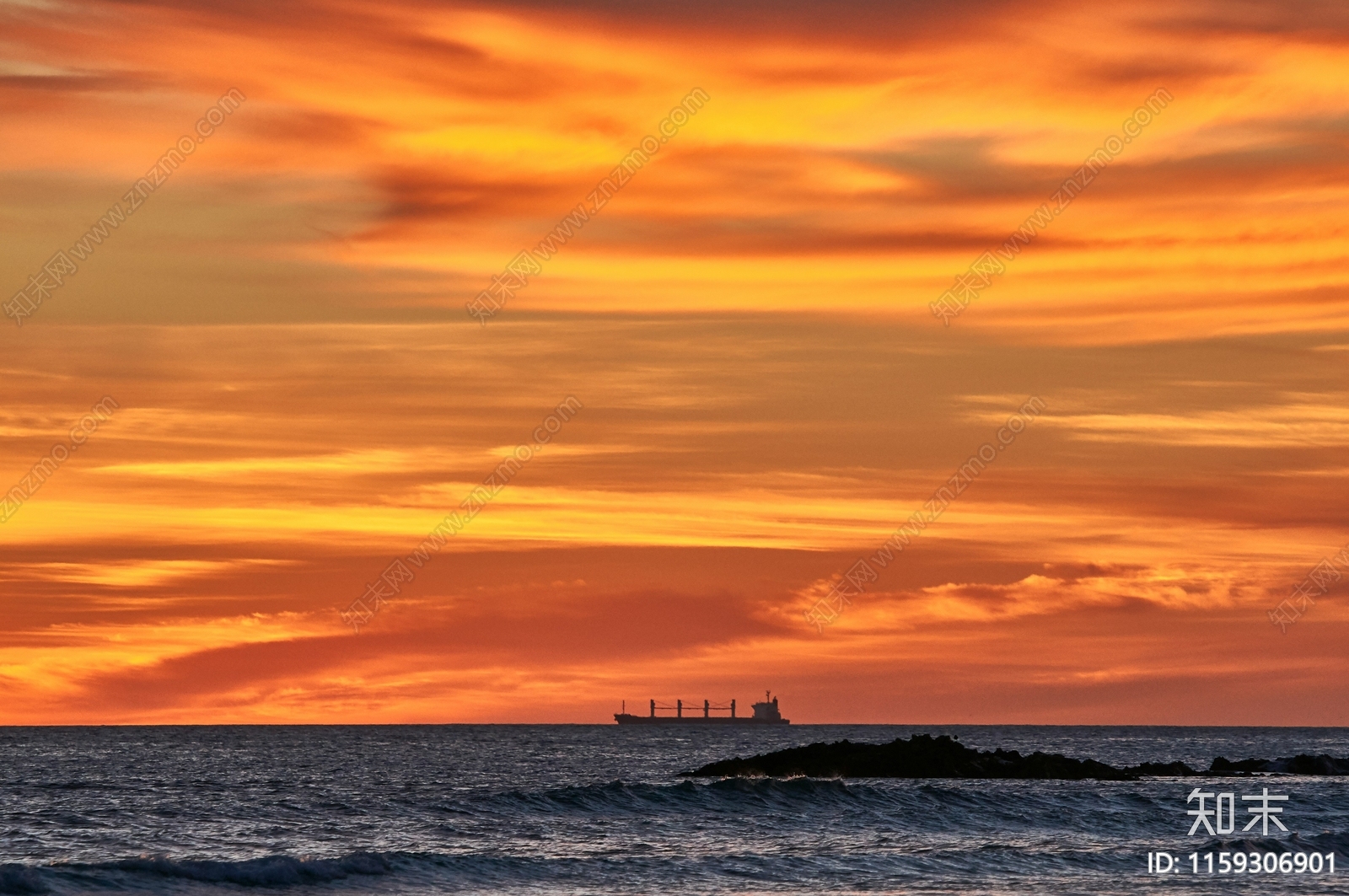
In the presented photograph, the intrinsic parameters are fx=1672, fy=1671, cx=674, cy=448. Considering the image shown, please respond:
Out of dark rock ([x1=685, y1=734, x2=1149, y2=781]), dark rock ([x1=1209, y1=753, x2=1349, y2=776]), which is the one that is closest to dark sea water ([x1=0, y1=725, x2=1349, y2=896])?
dark rock ([x1=685, y1=734, x2=1149, y2=781])

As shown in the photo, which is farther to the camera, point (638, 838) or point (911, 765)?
Result: point (911, 765)

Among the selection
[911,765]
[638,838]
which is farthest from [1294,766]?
[638,838]

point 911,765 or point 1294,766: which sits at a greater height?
point 911,765

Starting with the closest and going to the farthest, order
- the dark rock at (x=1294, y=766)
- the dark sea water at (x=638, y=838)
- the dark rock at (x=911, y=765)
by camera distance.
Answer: the dark sea water at (x=638, y=838) < the dark rock at (x=911, y=765) < the dark rock at (x=1294, y=766)

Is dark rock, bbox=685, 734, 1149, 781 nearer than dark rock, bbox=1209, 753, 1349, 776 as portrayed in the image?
Yes

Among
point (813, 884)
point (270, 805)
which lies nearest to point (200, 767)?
point (270, 805)

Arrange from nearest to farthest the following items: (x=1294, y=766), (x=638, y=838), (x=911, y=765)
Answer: (x=638, y=838) → (x=911, y=765) → (x=1294, y=766)

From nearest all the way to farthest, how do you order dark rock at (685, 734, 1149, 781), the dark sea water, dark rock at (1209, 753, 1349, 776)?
1. the dark sea water
2. dark rock at (685, 734, 1149, 781)
3. dark rock at (1209, 753, 1349, 776)

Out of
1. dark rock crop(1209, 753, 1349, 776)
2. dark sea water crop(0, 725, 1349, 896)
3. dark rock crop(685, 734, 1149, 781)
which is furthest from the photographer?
dark rock crop(1209, 753, 1349, 776)

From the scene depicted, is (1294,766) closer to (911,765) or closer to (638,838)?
(911,765)

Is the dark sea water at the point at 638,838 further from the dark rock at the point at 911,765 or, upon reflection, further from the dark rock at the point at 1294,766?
the dark rock at the point at 1294,766

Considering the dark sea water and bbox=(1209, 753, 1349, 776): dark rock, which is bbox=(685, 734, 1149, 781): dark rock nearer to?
the dark sea water

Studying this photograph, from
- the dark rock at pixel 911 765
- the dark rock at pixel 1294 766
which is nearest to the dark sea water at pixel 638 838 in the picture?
the dark rock at pixel 911 765

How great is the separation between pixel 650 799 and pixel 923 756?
3279cm
